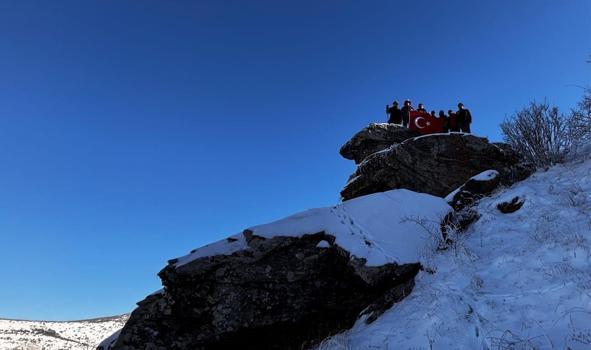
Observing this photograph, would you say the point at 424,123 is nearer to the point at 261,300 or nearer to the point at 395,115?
the point at 395,115

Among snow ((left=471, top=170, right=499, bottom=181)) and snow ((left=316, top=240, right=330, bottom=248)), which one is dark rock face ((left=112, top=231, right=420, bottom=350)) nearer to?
snow ((left=316, top=240, right=330, bottom=248))

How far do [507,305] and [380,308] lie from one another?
1.90 m

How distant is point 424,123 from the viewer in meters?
18.1

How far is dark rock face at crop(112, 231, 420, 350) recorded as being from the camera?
644cm

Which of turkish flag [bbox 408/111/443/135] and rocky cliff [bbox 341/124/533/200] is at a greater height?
turkish flag [bbox 408/111/443/135]

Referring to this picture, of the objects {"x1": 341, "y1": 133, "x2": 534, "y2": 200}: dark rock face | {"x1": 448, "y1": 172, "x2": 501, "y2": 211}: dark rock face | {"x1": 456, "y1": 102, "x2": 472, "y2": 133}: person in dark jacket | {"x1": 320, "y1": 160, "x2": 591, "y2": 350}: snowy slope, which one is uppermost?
{"x1": 456, "y1": 102, "x2": 472, "y2": 133}: person in dark jacket

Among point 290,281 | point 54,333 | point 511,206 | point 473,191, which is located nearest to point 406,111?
point 473,191

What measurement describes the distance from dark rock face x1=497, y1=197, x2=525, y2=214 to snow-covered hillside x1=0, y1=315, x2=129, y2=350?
6595 centimetres

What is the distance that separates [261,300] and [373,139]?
11497mm

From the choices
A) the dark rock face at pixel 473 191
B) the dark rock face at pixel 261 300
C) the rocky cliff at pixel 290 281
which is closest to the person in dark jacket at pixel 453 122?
the dark rock face at pixel 473 191

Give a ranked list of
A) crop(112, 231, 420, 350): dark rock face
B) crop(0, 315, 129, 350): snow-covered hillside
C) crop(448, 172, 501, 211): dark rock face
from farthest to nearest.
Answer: crop(0, 315, 129, 350): snow-covered hillside < crop(448, 172, 501, 211): dark rock face < crop(112, 231, 420, 350): dark rock face

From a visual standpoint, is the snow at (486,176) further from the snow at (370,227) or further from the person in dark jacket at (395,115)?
the person in dark jacket at (395,115)

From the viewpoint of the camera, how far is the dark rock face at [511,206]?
8.52m

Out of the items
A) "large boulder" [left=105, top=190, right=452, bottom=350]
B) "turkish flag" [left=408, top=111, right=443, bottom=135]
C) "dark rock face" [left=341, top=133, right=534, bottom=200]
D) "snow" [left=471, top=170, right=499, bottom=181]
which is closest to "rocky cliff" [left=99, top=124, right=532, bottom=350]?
"large boulder" [left=105, top=190, right=452, bottom=350]
